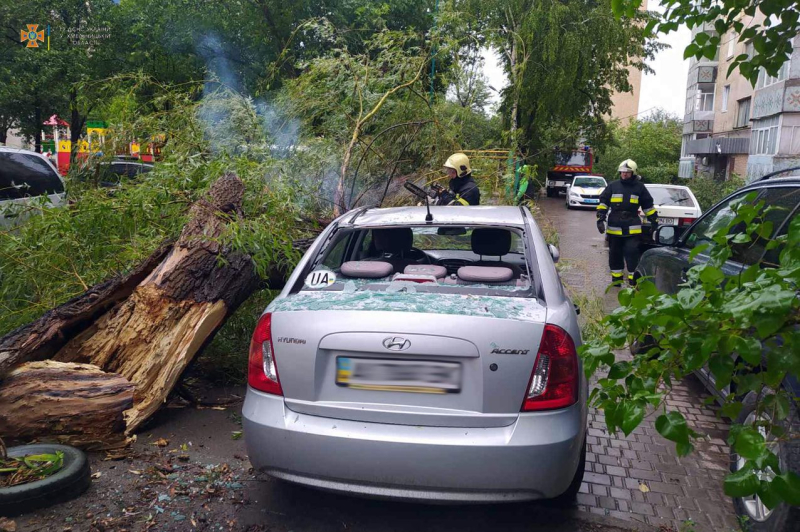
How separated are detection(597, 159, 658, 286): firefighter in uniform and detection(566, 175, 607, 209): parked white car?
19250 millimetres

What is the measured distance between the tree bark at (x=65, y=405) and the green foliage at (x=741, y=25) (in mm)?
3560

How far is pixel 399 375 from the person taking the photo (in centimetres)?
313

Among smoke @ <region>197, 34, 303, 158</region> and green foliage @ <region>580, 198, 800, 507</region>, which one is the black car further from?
green foliage @ <region>580, 198, 800, 507</region>

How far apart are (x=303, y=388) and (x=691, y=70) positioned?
5037cm

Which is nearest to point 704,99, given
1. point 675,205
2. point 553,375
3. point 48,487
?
point 675,205

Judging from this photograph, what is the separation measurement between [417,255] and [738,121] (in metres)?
36.2

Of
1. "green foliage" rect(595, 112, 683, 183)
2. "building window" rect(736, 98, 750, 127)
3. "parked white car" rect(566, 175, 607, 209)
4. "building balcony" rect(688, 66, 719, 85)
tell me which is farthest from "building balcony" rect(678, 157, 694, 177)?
"parked white car" rect(566, 175, 607, 209)

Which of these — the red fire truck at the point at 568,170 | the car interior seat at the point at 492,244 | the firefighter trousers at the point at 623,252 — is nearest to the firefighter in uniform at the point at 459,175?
the car interior seat at the point at 492,244

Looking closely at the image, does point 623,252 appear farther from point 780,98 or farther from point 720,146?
point 720,146

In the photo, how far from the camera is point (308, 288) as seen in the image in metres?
3.79

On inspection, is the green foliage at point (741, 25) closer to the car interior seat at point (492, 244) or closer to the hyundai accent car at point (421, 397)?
the hyundai accent car at point (421, 397)

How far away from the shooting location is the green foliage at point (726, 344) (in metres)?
1.74

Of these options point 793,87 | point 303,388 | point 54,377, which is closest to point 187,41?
point 54,377

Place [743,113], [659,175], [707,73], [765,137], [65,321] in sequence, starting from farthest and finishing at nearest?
[659,175] < [707,73] < [743,113] < [765,137] < [65,321]
